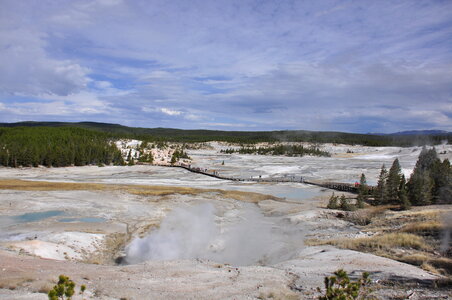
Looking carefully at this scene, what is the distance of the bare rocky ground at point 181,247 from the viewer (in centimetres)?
1184

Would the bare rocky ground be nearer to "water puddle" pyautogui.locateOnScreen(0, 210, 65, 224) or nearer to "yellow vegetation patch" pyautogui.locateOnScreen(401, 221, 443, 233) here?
"water puddle" pyautogui.locateOnScreen(0, 210, 65, 224)

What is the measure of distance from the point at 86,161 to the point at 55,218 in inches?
2084

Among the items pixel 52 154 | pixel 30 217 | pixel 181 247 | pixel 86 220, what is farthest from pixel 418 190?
pixel 52 154

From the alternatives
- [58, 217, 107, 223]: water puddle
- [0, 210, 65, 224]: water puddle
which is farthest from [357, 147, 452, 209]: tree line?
[0, 210, 65, 224]: water puddle

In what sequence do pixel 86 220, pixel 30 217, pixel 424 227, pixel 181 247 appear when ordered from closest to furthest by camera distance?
pixel 424 227, pixel 181 247, pixel 86 220, pixel 30 217

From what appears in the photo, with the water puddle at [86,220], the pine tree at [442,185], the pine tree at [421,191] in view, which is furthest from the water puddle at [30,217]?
the pine tree at [442,185]

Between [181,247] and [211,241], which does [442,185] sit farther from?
[181,247]

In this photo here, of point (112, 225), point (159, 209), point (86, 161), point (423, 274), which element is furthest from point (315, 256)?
point (86, 161)

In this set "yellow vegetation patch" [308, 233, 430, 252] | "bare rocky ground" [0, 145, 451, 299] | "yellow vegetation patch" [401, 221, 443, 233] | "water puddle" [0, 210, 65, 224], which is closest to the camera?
"bare rocky ground" [0, 145, 451, 299]

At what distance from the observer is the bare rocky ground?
11.8 meters

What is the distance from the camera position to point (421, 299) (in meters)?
10.7

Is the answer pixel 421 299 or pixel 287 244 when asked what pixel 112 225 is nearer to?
pixel 287 244

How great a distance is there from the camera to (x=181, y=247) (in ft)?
67.3

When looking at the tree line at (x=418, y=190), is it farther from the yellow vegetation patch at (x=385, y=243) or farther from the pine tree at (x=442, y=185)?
the yellow vegetation patch at (x=385, y=243)
